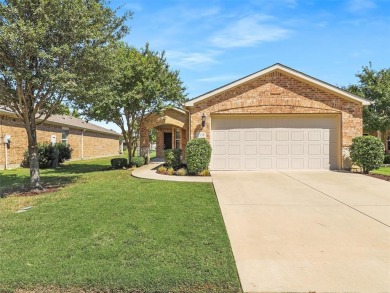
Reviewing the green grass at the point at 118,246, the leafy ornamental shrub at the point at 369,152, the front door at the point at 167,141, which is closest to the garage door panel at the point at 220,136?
the leafy ornamental shrub at the point at 369,152

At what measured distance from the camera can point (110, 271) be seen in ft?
11.6

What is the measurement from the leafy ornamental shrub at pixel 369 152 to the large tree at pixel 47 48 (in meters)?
10.5

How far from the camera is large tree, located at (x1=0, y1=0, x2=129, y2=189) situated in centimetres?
761

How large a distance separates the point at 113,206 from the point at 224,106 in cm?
785

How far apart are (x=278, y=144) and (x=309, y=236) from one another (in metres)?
8.57

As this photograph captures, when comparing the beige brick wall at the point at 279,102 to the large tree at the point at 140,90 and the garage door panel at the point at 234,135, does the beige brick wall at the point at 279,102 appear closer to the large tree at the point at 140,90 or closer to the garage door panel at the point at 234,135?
the garage door panel at the point at 234,135

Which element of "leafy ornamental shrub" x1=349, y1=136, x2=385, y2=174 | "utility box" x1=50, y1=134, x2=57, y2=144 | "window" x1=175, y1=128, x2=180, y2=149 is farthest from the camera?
"window" x1=175, y1=128, x2=180, y2=149

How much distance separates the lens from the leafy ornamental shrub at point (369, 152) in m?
11.6

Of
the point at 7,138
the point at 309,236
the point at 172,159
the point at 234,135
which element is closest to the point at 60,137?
the point at 7,138

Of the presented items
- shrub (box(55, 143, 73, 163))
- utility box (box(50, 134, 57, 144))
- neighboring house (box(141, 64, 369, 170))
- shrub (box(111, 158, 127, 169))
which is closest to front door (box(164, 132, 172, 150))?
shrub (box(55, 143, 73, 163))

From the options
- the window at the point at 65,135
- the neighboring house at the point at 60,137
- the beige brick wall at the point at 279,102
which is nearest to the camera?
the beige brick wall at the point at 279,102

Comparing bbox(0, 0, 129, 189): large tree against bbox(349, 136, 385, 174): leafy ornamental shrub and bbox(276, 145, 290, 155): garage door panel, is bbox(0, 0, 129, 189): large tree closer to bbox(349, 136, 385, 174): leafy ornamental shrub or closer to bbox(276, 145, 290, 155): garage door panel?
bbox(276, 145, 290, 155): garage door panel

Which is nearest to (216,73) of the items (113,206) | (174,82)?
(174,82)

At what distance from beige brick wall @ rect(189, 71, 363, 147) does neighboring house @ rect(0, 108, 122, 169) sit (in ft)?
27.3
